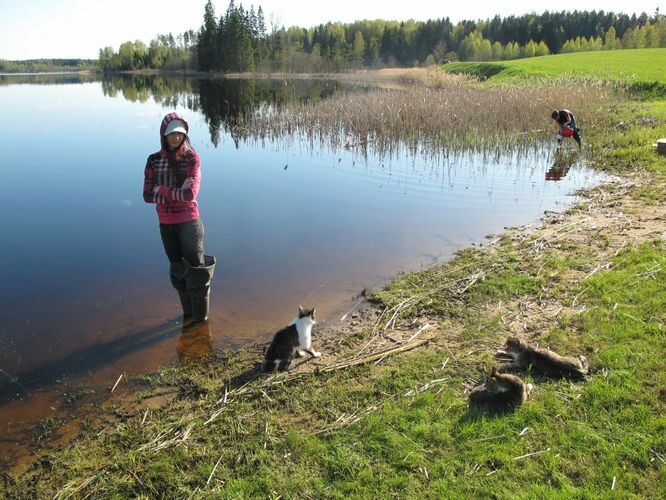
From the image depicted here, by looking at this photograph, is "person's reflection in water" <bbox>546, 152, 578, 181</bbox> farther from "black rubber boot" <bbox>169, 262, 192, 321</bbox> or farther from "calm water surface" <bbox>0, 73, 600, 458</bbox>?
"black rubber boot" <bbox>169, 262, 192, 321</bbox>

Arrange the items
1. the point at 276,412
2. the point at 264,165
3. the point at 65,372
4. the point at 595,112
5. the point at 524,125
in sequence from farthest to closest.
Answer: the point at 595,112, the point at 524,125, the point at 264,165, the point at 65,372, the point at 276,412

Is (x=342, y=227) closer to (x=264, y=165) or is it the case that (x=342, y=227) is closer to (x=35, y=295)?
(x=35, y=295)

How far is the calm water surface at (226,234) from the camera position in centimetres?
617

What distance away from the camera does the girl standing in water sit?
18.3 feet

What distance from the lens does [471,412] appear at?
4.07 m

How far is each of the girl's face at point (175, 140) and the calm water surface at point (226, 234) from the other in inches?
93.0

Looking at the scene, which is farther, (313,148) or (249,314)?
(313,148)

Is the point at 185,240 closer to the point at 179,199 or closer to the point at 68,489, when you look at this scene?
the point at 179,199

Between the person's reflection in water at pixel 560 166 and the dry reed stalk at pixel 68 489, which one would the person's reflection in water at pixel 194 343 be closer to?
the dry reed stalk at pixel 68 489

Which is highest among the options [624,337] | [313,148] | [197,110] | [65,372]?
[197,110]

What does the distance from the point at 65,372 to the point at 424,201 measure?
861cm

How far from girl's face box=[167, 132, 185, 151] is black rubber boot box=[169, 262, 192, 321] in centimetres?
146

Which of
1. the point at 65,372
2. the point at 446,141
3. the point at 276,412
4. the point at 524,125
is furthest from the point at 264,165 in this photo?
the point at 276,412

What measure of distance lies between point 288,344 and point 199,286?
169 centimetres
